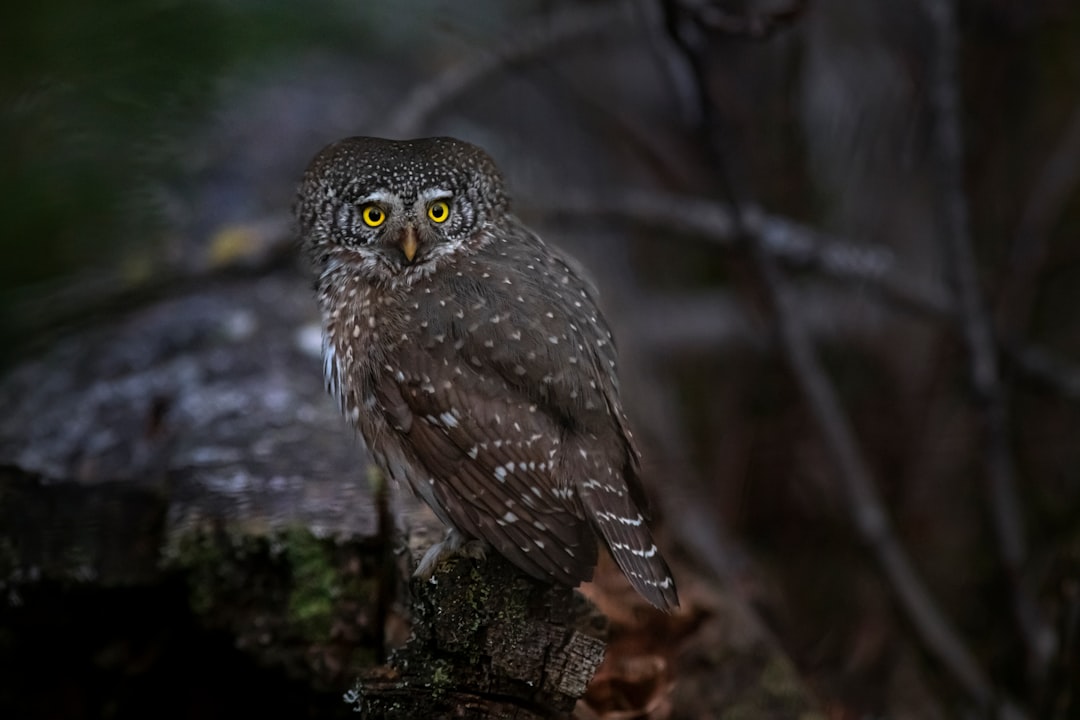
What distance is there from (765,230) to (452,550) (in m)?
2.65

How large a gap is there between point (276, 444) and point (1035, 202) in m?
3.64

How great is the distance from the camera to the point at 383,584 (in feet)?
9.12

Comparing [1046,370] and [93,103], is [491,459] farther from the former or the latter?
[1046,370]

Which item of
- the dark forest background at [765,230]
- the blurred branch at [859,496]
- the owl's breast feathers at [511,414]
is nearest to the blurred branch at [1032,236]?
the dark forest background at [765,230]

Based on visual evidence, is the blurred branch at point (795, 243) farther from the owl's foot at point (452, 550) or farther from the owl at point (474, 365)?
the owl's foot at point (452, 550)

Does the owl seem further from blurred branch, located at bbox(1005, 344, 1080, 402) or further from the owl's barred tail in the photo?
blurred branch, located at bbox(1005, 344, 1080, 402)

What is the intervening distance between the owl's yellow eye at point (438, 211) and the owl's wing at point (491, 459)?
0.38 metres

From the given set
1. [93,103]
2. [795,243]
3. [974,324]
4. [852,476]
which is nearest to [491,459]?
[93,103]

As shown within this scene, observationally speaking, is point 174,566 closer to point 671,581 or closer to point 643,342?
point 671,581

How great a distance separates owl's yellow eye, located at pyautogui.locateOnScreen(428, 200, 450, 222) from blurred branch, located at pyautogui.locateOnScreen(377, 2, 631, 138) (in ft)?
5.41

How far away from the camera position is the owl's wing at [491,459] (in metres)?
2.36

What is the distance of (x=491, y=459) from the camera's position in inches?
97.8

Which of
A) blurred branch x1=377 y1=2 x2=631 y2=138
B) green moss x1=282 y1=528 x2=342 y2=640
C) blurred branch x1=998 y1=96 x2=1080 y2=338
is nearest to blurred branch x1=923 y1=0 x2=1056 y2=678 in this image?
blurred branch x1=998 y1=96 x2=1080 y2=338

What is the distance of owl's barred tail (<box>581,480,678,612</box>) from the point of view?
2336 mm
